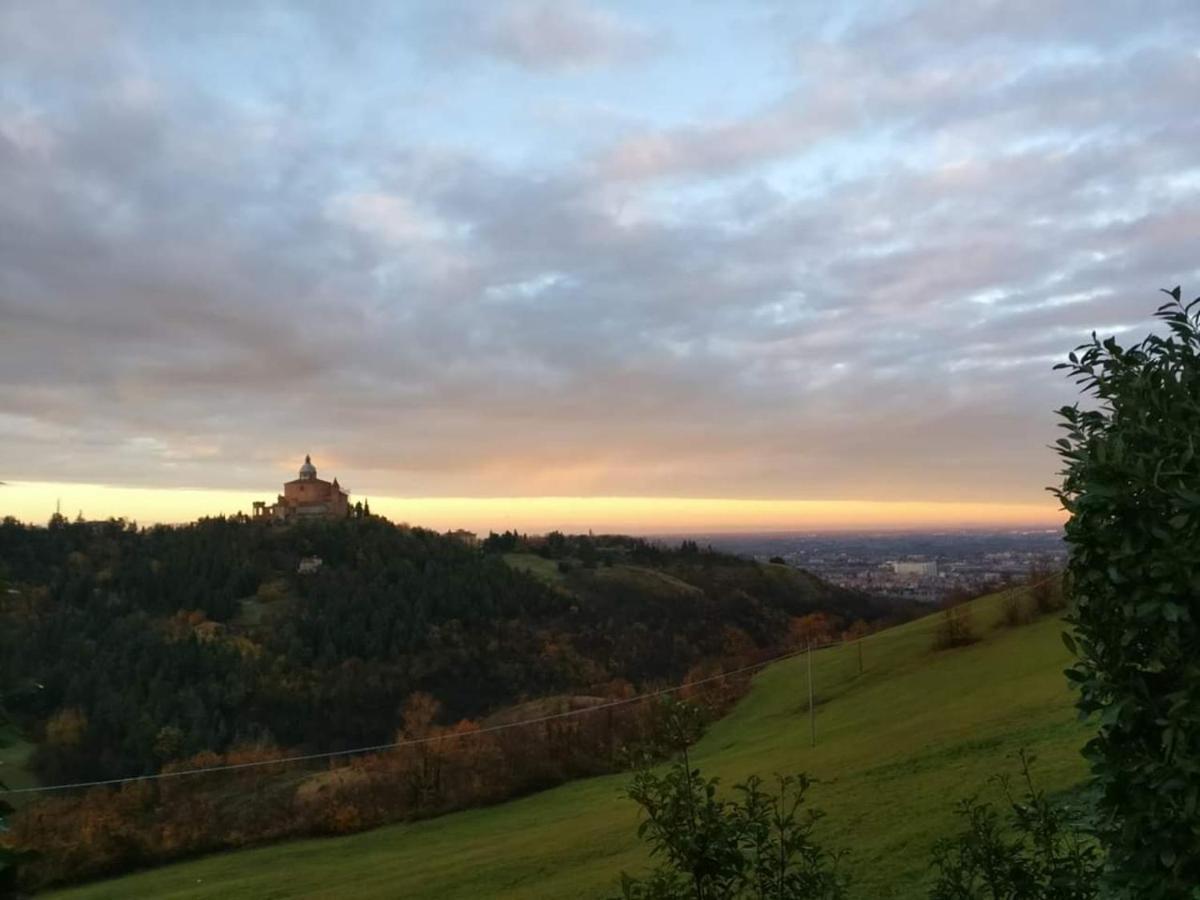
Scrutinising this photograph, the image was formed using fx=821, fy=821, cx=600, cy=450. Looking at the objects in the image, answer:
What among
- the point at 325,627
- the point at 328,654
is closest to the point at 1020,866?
the point at 328,654

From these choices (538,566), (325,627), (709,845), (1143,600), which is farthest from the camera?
(538,566)

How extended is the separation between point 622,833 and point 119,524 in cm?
11791

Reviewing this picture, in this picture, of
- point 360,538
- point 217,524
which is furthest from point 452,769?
point 217,524

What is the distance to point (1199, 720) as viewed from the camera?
2.31m

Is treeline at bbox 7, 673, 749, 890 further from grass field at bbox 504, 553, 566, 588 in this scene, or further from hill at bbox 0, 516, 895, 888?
grass field at bbox 504, 553, 566, 588

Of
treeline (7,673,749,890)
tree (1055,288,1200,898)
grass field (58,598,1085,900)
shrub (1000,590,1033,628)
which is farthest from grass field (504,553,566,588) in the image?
tree (1055,288,1200,898)

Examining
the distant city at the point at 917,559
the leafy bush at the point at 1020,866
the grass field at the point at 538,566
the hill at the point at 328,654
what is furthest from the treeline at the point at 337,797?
the grass field at the point at 538,566

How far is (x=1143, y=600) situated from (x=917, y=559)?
3834 inches

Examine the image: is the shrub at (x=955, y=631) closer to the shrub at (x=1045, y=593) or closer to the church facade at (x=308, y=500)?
the shrub at (x=1045, y=593)

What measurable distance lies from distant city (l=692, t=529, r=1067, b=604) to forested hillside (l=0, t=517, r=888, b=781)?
5.20 m

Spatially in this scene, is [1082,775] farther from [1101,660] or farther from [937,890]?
[1101,660]

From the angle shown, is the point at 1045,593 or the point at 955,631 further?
the point at 1045,593

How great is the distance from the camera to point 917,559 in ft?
305

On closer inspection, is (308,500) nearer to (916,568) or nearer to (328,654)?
(328,654)
